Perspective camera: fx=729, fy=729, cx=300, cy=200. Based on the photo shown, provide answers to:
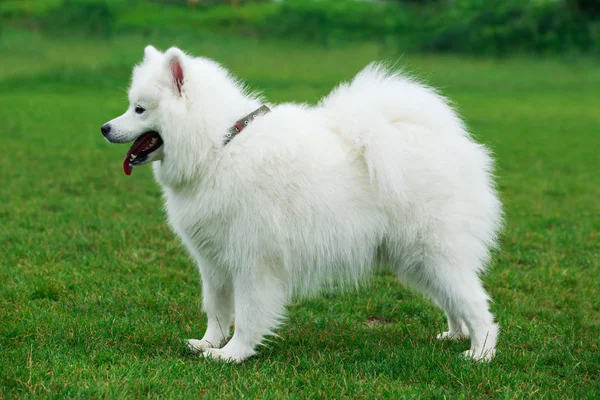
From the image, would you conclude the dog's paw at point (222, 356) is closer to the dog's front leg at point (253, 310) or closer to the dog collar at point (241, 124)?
the dog's front leg at point (253, 310)

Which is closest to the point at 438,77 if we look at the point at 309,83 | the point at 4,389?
the point at 309,83

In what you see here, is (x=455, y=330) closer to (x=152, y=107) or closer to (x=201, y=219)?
(x=201, y=219)

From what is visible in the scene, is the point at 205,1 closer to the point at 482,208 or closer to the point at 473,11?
the point at 473,11

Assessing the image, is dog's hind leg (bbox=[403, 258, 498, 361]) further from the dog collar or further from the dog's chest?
the dog collar

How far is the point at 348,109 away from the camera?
4211mm

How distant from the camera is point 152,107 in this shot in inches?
152

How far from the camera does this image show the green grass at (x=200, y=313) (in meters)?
3.61

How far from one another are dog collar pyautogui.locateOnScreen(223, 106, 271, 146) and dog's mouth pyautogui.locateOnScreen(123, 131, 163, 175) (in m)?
0.36

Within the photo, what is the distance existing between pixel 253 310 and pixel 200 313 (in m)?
0.89

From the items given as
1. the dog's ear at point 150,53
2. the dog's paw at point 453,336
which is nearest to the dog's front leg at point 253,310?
the dog's paw at point 453,336

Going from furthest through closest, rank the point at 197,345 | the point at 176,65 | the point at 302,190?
the point at 197,345 → the point at 302,190 → the point at 176,65

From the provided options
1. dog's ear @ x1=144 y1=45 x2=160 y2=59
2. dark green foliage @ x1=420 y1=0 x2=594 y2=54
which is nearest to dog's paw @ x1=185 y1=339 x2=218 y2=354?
dog's ear @ x1=144 y1=45 x2=160 y2=59

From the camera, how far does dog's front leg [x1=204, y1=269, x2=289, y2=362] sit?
3.97m

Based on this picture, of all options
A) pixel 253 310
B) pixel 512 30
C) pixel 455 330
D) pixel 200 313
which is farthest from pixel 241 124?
pixel 512 30
